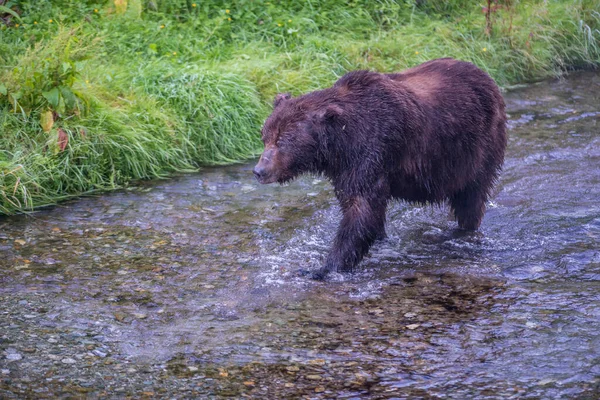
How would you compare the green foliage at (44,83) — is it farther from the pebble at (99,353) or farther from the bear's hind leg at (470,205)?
the bear's hind leg at (470,205)

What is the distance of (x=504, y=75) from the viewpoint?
11078 mm

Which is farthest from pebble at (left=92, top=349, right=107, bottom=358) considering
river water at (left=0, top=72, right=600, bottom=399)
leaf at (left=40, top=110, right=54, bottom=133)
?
leaf at (left=40, top=110, right=54, bottom=133)

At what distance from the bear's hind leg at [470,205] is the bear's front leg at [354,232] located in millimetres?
1153

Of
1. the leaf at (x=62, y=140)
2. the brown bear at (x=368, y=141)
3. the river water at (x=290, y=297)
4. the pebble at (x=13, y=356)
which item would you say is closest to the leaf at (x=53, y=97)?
the leaf at (x=62, y=140)

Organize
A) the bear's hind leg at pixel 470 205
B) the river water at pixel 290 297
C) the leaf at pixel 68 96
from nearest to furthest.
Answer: the river water at pixel 290 297
the bear's hind leg at pixel 470 205
the leaf at pixel 68 96

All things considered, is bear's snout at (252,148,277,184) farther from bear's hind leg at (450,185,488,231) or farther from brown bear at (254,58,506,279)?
bear's hind leg at (450,185,488,231)

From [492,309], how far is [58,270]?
310cm

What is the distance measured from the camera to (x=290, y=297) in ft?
18.7

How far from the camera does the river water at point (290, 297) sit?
4547 millimetres

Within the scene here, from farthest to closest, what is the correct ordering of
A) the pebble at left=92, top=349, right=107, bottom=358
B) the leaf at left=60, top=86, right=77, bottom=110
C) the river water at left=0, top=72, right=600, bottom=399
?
1. the leaf at left=60, top=86, right=77, bottom=110
2. the pebble at left=92, top=349, right=107, bottom=358
3. the river water at left=0, top=72, right=600, bottom=399

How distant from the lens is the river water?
14.9 feet

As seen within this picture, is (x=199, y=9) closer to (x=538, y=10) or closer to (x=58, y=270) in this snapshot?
(x=538, y=10)

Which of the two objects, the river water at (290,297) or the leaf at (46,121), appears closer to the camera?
the river water at (290,297)

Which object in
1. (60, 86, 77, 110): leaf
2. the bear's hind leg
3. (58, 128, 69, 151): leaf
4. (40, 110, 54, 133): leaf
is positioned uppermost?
(60, 86, 77, 110): leaf
